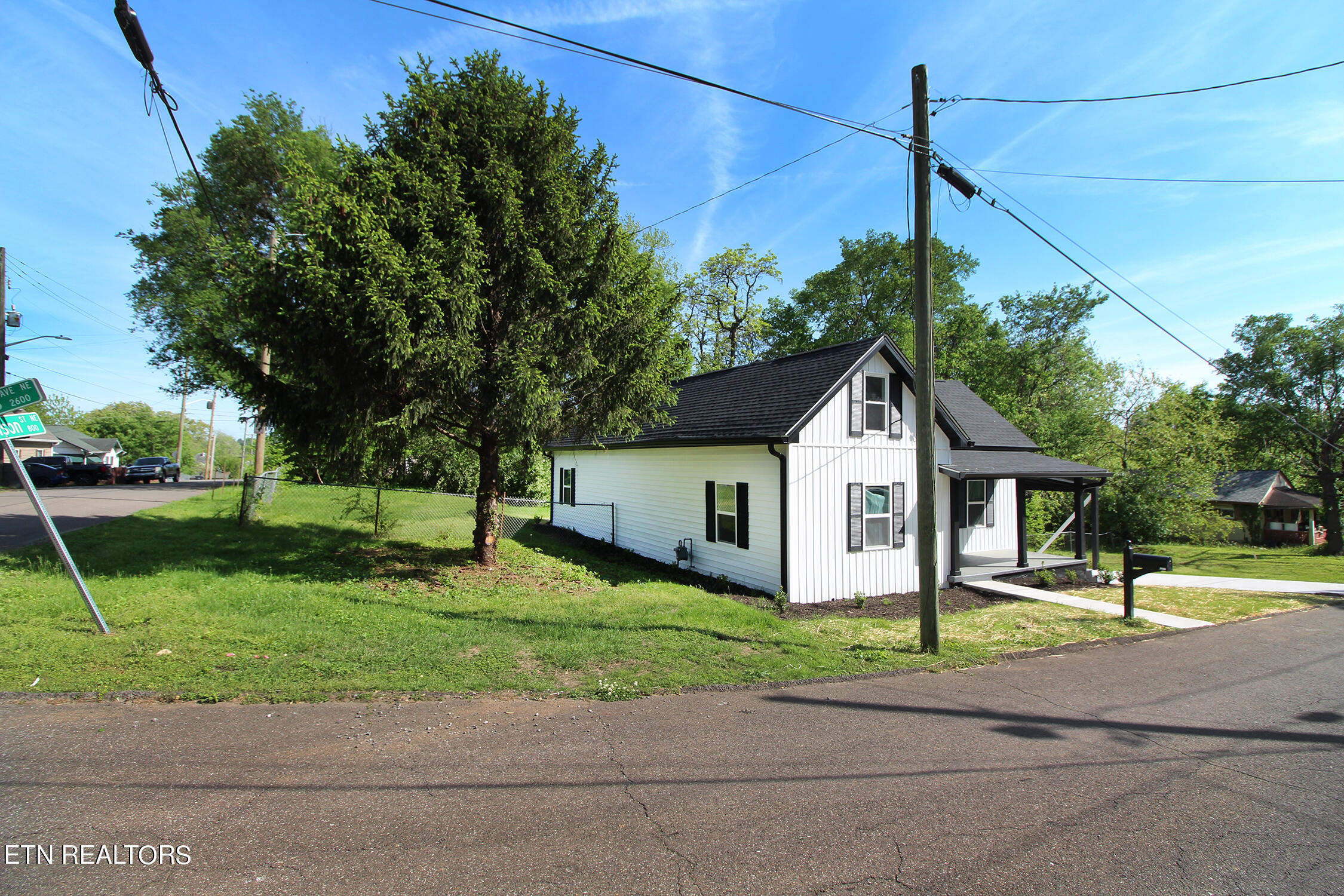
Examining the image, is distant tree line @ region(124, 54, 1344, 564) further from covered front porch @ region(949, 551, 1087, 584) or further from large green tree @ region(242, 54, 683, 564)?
covered front porch @ region(949, 551, 1087, 584)

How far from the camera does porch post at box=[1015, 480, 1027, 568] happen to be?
47.3 ft

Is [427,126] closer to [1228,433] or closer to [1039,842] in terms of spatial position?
[1039,842]

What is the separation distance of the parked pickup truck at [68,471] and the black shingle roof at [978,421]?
128 ft

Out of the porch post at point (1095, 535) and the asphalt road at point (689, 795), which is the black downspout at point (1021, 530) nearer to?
the porch post at point (1095, 535)

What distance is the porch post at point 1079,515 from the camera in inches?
590

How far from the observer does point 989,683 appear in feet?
22.6

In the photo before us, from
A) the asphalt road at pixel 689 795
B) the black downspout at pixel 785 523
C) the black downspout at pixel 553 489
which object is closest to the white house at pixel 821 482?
the black downspout at pixel 785 523

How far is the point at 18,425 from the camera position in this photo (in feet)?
22.3

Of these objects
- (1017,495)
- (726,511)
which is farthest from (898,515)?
(1017,495)

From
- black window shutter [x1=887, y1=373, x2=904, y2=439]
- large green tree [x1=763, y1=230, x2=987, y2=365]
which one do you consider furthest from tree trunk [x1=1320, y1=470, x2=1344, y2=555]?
black window shutter [x1=887, y1=373, x2=904, y2=439]

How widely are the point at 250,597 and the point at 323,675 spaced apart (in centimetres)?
373

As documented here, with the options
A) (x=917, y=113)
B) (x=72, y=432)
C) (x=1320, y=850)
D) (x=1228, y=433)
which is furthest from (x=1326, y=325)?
(x=72, y=432)

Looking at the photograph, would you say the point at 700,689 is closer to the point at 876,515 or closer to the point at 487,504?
the point at 487,504

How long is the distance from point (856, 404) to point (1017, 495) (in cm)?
614
